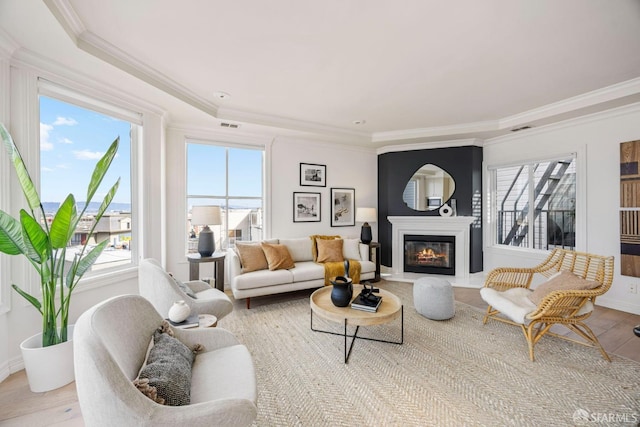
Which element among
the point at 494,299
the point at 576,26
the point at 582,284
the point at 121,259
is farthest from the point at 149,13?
the point at 582,284

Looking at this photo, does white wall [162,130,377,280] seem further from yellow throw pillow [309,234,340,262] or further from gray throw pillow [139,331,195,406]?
gray throw pillow [139,331,195,406]

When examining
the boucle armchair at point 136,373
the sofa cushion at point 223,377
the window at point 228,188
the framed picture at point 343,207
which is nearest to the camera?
the boucle armchair at point 136,373

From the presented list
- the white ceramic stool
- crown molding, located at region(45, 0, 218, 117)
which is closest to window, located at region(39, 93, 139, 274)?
crown molding, located at region(45, 0, 218, 117)

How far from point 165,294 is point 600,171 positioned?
212 inches

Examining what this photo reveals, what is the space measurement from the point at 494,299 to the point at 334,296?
162cm

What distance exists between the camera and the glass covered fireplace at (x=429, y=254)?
5.02m

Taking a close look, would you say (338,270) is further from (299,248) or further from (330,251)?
(299,248)

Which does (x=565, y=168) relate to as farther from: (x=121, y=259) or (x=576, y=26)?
(x=121, y=259)

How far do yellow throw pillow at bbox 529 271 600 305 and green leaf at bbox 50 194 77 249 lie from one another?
4.00 m

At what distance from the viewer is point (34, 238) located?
1830 millimetres

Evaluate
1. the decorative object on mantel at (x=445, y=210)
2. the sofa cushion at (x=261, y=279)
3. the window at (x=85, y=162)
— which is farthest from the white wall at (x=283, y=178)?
the decorative object on mantel at (x=445, y=210)

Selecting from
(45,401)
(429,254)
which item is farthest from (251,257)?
(429,254)

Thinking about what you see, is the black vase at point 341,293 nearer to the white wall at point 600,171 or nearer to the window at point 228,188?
the window at point 228,188

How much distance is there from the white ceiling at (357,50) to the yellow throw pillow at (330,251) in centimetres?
207
